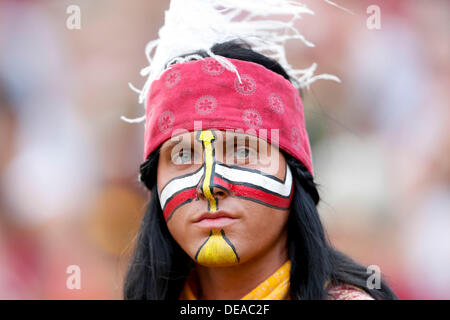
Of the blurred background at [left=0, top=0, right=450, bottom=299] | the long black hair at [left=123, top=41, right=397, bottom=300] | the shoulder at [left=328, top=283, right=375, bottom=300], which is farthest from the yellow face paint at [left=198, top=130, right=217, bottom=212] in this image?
the blurred background at [left=0, top=0, right=450, bottom=299]

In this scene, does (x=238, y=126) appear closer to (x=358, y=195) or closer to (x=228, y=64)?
(x=228, y=64)

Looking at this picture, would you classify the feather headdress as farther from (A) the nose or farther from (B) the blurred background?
(B) the blurred background

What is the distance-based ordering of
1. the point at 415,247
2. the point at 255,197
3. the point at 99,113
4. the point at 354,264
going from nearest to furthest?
the point at 255,197, the point at 354,264, the point at 415,247, the point at 99,113

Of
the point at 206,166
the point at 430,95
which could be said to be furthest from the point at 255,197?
the point at 430,95

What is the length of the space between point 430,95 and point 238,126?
128 inches

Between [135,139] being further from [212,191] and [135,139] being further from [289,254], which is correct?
[212,191]

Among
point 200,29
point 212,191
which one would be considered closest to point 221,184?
point 212,191

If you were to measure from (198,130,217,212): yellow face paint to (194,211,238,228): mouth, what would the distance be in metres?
0.02

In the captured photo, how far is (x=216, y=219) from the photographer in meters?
2.01

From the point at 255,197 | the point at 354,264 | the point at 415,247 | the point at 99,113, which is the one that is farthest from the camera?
the point at 99,113

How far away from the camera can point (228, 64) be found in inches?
85.3

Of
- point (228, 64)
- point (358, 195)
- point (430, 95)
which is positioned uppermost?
point (228, 64)

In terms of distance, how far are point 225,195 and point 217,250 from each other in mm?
197
